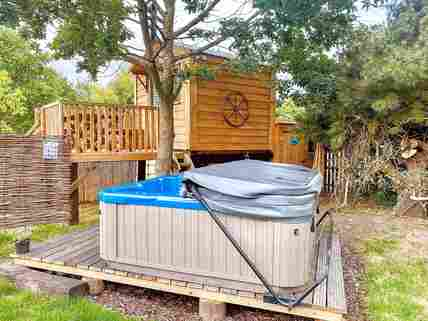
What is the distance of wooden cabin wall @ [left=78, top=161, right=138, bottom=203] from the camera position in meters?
9.94

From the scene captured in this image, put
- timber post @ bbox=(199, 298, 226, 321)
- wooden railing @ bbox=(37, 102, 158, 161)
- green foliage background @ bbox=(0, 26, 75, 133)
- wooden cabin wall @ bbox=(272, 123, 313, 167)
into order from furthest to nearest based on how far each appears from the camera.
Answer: green foliage background @ bbox=(0, 26, 75, 133) < wooden cabin wall @ bbox=(272, 123, 313, 167) < wooden railing @ bbox=(37, 102, 158, 161) < timber post @ bbox=(199, 298, 226, 321)

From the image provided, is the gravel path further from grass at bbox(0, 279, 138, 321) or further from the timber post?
grass at bbox(0, 279, 138, 321)

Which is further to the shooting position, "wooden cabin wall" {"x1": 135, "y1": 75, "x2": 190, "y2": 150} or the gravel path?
"wooden cabin wall" {"x1": 135, "y1": 75, "x2": 190, "y2": 150}

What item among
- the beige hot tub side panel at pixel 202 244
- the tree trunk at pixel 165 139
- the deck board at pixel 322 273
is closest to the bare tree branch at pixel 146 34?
the tree trunk at pixel 165 139

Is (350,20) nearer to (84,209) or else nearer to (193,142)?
(193,142)

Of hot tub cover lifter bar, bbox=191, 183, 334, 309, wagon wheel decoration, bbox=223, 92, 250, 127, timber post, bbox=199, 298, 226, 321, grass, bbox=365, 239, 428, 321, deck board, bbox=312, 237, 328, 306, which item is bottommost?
grass, bbox=365, 239, 428, 321

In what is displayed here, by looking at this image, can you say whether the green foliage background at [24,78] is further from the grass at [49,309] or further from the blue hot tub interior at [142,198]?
the grass at [49,309]

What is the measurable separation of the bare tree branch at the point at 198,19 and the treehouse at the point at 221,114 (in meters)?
0.86

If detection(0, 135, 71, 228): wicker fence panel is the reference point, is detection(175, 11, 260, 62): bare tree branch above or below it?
above

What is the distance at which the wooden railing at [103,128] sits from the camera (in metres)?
6.25

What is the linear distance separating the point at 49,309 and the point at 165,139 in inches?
155

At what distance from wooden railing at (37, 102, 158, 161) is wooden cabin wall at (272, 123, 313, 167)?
153 inches

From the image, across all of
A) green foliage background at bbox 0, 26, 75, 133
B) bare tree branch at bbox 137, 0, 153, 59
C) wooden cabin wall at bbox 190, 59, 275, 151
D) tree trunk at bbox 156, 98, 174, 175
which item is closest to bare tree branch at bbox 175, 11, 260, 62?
bare tree branch at bbox 137, 0, 153, 59

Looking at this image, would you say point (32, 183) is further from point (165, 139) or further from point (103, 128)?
point (165, 139)
